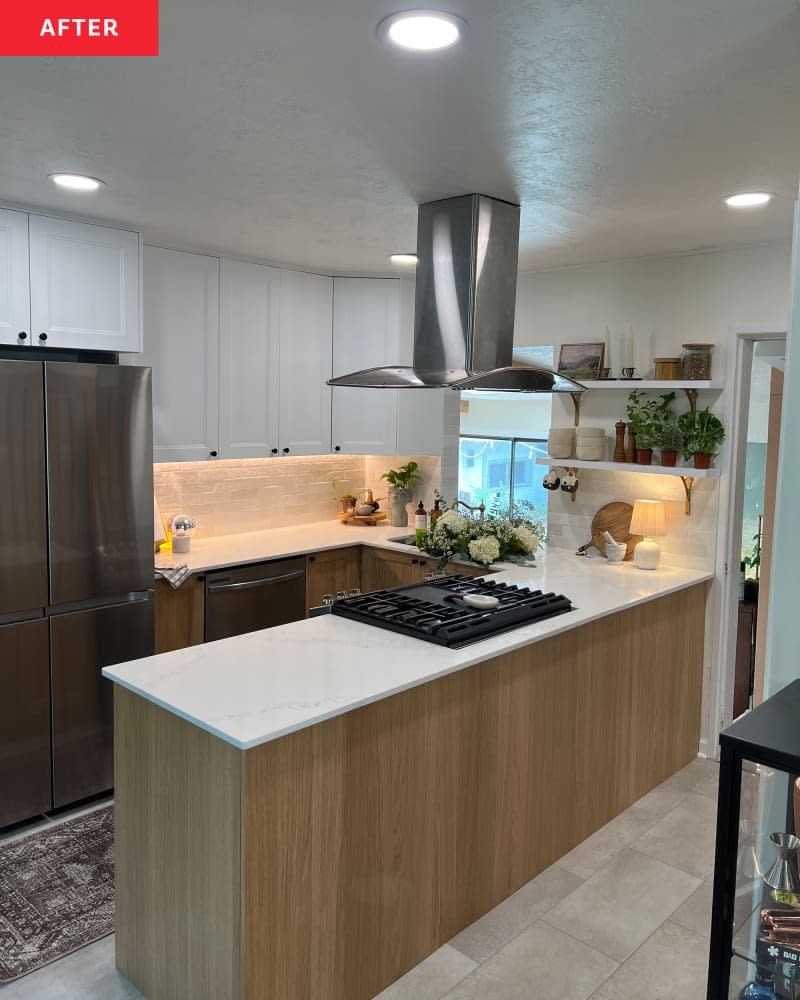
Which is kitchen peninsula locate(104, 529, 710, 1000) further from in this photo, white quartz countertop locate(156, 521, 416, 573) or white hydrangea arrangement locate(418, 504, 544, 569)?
white quartz countertop locate(156, 521, 416, 573)

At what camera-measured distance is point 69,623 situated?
11.3ft

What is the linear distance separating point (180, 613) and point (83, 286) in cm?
159

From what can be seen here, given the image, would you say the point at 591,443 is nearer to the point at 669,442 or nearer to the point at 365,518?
the point at 669,442

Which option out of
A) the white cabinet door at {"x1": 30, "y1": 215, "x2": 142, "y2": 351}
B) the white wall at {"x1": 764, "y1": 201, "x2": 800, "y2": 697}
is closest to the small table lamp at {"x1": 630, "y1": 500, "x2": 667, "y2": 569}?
the white wall at {"x1": 764, "y1": 201, "x2": 800, "y2": 697}

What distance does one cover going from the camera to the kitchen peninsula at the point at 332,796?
82.5 inches

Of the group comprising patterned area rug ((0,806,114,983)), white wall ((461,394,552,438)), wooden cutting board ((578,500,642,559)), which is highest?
white wall ((461,394,552,438))

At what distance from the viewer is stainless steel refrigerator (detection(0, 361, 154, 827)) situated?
326 centimetres

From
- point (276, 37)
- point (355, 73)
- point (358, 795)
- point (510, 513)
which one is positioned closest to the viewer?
point (276, 37)

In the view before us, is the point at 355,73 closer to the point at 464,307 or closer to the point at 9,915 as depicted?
the point at 464,307

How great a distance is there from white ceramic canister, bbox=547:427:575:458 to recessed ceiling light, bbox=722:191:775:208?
1.59 meters

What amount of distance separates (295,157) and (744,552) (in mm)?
3365

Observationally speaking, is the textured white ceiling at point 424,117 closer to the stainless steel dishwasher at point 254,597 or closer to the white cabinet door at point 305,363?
the white cabinet door at point 305,363

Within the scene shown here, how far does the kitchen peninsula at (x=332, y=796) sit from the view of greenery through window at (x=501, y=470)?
4460 mm

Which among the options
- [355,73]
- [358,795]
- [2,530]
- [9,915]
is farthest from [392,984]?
[355,73]
